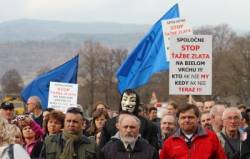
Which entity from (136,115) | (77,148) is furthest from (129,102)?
(77,148)

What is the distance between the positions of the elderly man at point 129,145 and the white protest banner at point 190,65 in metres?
3.79

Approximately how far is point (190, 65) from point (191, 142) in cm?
389

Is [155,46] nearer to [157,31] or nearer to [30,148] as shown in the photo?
[157,31]

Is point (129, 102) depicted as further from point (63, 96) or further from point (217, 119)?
point (63, 96)

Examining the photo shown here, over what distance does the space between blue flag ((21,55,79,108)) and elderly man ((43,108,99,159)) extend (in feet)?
25.1

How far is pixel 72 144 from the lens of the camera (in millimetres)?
7344

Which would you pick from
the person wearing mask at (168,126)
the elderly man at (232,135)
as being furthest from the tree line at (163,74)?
the elderly man at (232,135)

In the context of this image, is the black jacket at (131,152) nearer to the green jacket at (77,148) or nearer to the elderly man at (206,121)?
the green jacket at (77,148)

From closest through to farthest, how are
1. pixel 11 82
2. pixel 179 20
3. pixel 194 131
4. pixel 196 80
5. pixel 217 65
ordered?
pixel 194 131
pixel 196 80
pixel 179 20
pixel 217 65
pixel 11 82

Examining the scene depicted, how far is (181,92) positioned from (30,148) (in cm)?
367

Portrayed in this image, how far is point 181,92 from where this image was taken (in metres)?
11.3

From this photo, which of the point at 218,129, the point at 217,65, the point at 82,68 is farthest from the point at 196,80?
the point at 82,68

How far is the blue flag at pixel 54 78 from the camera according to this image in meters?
15.2

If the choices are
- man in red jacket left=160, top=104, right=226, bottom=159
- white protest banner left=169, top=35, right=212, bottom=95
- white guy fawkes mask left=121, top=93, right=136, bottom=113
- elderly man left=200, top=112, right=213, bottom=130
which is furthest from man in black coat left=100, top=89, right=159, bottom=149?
white protest banner left=169, top=35, right=212, bottom=95
